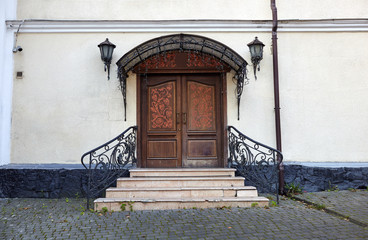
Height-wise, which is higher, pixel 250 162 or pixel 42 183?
pixel 250 162

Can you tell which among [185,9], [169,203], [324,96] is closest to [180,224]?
[169,203]

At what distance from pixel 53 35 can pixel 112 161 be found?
3244mm

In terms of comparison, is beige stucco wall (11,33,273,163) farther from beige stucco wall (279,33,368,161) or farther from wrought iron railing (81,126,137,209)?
beige stucco wall (279,33,368,161)

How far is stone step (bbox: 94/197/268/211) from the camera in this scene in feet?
16.0

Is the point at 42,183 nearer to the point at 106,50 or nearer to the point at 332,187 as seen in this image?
the point at 106,50

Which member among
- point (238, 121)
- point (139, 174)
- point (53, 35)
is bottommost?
point (139, 174)

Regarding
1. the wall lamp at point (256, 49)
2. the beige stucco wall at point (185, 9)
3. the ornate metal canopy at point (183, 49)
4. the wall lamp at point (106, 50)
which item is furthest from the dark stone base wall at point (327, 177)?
the wall lamp at point (106, 50)

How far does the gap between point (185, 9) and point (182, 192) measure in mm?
4119

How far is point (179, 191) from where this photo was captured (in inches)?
204

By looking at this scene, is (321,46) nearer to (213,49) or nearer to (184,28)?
(213,49)

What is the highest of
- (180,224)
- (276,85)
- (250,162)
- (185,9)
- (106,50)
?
(185,9)

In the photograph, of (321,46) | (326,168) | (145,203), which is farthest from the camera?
(321,46)

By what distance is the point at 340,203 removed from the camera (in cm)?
511

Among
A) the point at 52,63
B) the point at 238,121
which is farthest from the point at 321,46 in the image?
the point at 52,63
